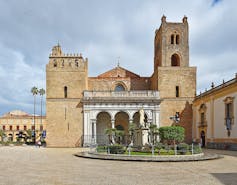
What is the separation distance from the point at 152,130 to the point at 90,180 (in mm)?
13949

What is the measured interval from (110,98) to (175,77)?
377 inches

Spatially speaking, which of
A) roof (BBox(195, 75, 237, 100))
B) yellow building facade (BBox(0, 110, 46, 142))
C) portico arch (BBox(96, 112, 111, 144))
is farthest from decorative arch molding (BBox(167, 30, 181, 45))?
yellow building facade (BBox(0, 110, 46, 142))

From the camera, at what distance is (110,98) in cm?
3831

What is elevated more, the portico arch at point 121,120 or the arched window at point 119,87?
the arched window at point 119,87

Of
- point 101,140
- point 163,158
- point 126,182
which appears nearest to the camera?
point 126,182

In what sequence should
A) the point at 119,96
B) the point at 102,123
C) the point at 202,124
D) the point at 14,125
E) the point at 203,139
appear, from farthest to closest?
the point at 14,125
the point at 102,123
the point at 119,96
the point at 203,139
the point at 202,124

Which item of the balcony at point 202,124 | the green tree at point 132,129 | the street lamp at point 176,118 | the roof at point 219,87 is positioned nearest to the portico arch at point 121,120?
the street lamp at point 176,118

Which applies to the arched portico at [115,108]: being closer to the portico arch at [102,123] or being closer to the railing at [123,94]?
the railing at [123,94]

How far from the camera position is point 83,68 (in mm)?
39719

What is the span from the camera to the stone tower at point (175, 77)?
128 feet

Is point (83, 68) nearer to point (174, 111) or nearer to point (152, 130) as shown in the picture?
point (174, 111)

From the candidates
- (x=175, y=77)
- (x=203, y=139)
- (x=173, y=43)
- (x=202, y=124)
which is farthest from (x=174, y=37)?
(x=203, y=139)

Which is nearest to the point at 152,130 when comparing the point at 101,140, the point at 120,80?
the point at 101,140

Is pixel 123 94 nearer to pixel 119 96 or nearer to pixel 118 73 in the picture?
pixel 119 96
